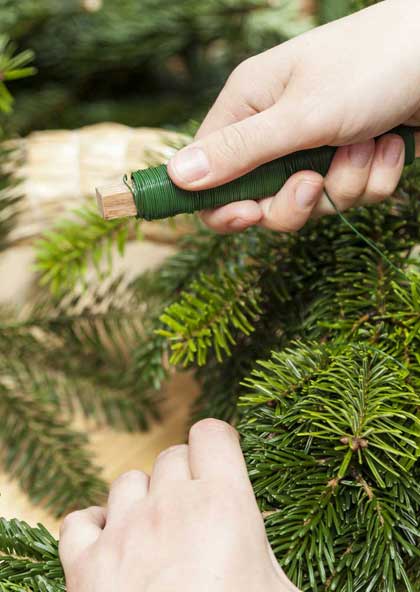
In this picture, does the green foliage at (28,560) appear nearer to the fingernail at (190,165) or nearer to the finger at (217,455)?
the finger at (217,455)

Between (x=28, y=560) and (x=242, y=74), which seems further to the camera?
(x=242, y=74)

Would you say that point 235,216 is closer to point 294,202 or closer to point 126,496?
point 294,202

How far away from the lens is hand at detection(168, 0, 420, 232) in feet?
1.35

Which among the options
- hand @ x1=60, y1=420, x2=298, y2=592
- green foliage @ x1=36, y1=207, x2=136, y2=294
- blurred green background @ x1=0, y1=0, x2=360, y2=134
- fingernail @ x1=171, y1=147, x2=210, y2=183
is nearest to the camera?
hand @ x1=60, y1=420, x2=298, y2=592

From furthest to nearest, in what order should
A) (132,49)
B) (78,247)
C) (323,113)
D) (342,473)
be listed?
1. (132,49)
2. (78,247)
3. (323,113)
4. (342,473)

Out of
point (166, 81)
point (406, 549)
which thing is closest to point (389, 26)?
point (406, 549)

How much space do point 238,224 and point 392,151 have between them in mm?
116

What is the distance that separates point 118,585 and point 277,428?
0.11 meters

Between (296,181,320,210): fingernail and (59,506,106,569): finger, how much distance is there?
0.23 m

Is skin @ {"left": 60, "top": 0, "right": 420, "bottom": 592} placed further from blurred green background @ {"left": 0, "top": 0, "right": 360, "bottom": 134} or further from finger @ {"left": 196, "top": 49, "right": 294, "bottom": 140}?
blurred green background @ {"left": 0, "top": 0, "right": 360, "bottom": 134}

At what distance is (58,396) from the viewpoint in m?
0.59

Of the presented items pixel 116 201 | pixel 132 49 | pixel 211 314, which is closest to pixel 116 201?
pixel 116 201

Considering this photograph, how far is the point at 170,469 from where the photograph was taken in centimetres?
36

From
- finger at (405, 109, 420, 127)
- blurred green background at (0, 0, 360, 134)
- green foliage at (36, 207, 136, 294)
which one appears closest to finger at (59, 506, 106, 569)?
green foliage at (36, 207, 136, 294)
